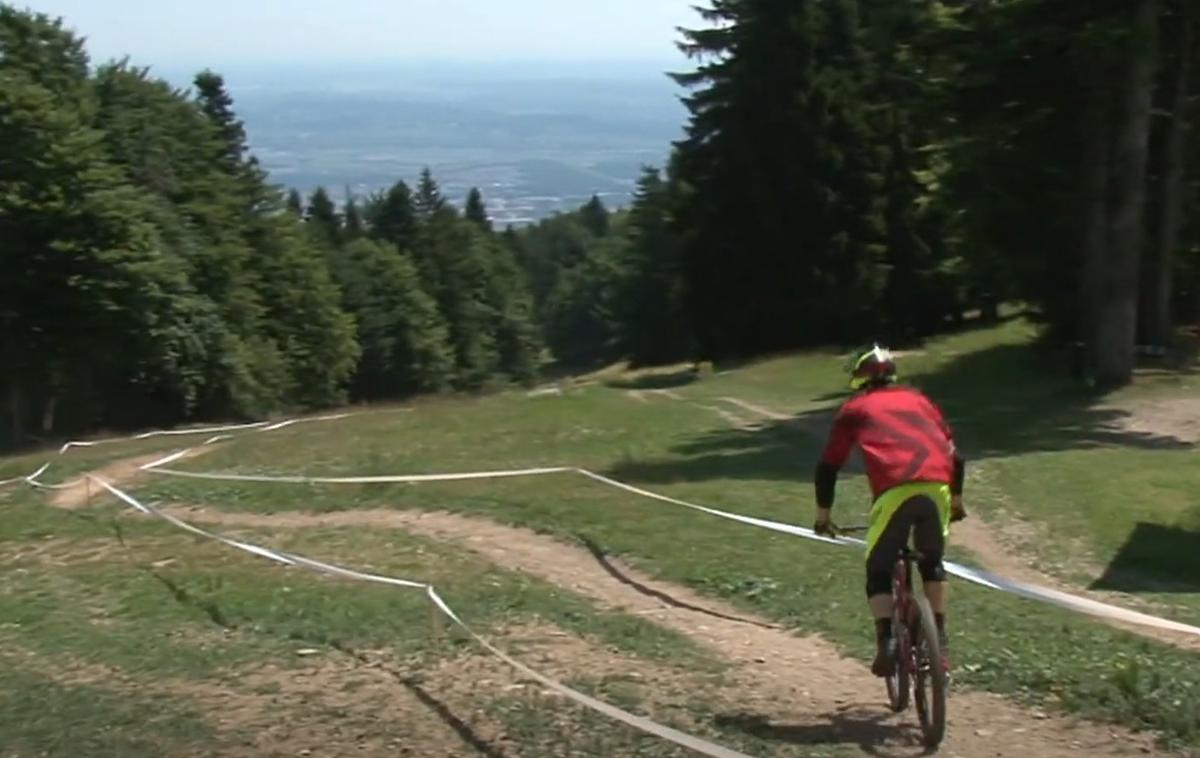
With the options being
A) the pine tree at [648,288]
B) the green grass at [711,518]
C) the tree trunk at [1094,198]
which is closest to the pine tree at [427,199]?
the pine tree at [648,288]

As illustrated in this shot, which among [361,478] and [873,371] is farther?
[361,478]

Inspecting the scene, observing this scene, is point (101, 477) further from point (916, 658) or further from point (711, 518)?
point (916, 658)

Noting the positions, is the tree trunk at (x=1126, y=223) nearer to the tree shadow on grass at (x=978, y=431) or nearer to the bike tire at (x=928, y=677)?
the tree shadow on grass at (x=978, y=431)

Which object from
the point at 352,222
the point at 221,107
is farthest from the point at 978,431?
the point at 352,222

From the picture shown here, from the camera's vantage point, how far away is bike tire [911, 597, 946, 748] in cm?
686

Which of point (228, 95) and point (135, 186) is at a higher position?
point (228, 95)

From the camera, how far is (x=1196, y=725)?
7336 millimetres

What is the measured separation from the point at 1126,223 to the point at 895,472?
20.2 m

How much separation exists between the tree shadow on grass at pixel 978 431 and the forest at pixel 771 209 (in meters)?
1.27

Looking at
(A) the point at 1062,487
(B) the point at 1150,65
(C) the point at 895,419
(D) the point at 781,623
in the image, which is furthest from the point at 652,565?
(B) the point at 1150,65

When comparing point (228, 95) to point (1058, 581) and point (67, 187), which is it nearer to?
point (67, 187)

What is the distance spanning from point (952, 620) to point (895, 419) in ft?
10.1

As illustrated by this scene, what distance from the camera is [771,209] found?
4425cm

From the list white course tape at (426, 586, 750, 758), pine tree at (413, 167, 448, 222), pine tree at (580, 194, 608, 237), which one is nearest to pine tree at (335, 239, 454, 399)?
pine tree at (413, 167, 448, 222)
